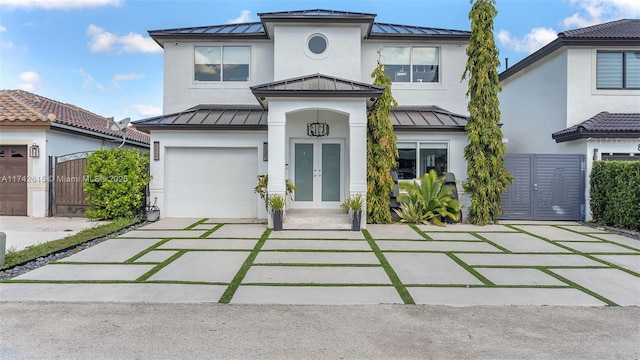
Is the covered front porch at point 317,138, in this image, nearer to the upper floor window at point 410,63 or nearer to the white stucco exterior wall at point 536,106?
the upper floor window at point 410,63

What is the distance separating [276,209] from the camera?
9.23 metres

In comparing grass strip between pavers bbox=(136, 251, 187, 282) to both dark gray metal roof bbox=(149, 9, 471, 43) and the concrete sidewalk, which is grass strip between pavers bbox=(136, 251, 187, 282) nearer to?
the concrete sidewalk

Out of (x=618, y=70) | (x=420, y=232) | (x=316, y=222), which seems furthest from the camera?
(x=618, y=70)

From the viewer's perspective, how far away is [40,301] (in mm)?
4434

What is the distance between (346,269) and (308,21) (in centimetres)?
898

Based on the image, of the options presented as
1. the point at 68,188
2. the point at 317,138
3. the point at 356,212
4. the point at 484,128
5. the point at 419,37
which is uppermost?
the point at 419,37

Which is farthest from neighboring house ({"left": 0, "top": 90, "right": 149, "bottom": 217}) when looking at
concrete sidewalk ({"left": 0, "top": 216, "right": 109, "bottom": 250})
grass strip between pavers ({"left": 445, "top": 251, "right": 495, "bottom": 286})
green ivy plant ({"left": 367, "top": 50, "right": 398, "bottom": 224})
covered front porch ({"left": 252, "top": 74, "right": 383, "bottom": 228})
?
grass strip between pavers ({"left": 445, "top": 251, "right": 495, "bottom": 286})

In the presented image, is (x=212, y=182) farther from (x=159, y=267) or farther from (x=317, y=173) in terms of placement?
(x=159, y=267)

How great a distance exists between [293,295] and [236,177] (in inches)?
287

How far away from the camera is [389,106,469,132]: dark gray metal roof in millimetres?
11164

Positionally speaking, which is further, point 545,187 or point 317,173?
point 317,173

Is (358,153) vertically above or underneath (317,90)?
underneath

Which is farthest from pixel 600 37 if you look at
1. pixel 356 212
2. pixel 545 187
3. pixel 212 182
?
pixel 212 182

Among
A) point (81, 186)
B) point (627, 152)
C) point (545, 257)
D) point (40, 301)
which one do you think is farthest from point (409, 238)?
point (81, 186)
